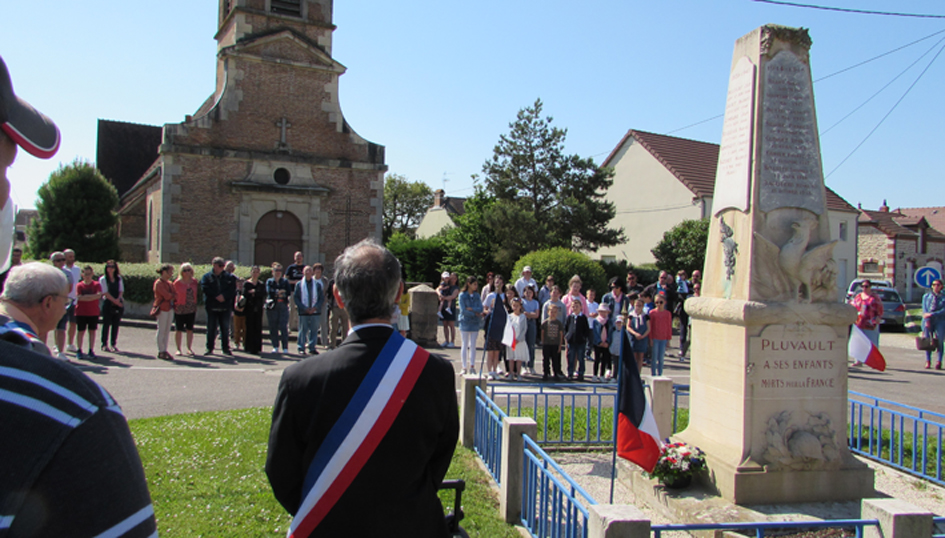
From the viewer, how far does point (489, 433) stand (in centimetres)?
589

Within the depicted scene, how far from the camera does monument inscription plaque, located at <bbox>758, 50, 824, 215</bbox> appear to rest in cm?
555

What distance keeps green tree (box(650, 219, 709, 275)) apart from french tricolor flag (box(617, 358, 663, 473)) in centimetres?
2164

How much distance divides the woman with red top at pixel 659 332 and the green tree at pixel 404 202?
58908mm

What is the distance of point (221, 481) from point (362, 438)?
3.76 metres

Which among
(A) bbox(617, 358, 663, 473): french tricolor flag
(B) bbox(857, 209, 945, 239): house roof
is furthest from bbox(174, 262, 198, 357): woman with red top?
(B) bbox(857, 209, 945, 239): house roof

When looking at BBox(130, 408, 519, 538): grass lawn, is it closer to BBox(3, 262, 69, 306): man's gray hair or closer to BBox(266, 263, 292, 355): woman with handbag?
BBox(3, 262, 69, 306): man's gray hair

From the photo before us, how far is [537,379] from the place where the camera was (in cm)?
1133

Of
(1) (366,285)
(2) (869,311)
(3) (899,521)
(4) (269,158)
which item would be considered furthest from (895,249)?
(1) (366,285)

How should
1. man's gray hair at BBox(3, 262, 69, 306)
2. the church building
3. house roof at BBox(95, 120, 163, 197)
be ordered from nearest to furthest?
1. man's gray hair at BBox(3, 262, 69, 306)
2. the church building
3. house roof at BBox(95, 120, 163, 197)

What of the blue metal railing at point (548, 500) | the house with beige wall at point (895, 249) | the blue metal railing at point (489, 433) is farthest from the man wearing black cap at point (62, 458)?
the house with beige wall at point (895, 249)

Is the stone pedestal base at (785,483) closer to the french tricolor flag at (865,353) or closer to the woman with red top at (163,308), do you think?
the french tricolor flag at (865,353)

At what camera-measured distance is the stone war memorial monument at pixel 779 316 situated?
5355 millimetres

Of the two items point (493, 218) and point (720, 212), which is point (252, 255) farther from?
point (720, 212)

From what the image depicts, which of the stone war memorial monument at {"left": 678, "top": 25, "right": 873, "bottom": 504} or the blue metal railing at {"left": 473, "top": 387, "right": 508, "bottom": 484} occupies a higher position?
the stone war memorial monument at {"left": 678, "top": 25, "right": 873, "bottom": 504}
